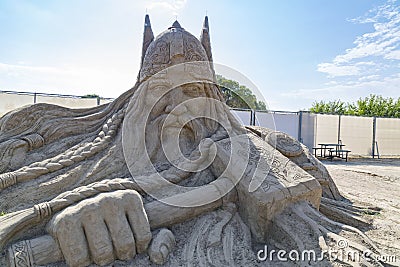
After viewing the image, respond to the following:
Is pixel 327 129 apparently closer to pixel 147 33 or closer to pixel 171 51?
pixel 147 33

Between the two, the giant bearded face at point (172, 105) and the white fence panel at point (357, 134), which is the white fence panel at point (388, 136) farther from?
the giant bearded face at point (172, 105)

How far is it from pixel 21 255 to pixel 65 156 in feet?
3.42

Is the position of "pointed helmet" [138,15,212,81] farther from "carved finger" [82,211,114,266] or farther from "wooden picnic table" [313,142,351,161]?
"wooden picnic table" [313,142,351,161]

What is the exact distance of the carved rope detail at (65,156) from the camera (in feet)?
7.42

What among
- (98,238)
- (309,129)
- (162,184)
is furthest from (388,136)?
(98,238)

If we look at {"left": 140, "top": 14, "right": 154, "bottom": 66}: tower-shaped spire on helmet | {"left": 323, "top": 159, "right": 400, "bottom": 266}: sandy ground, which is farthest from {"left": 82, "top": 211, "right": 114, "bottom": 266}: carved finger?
{"left": 140, "top": 14, "right": 154, "bottom": 66}: tower-shaped spire on helmet

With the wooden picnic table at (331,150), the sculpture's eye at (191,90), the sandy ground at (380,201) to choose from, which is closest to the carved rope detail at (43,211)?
the sculpture's eye at (191,90)

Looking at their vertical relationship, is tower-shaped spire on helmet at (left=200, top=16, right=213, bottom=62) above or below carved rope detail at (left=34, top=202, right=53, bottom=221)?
above

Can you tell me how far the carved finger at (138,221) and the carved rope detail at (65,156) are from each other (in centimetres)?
90

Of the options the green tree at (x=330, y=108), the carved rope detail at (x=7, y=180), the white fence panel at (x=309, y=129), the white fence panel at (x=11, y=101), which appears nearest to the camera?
the carved rope detail at (x=7, y=180)

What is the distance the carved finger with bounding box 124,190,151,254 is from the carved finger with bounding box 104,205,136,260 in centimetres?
4

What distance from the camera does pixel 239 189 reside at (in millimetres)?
2287

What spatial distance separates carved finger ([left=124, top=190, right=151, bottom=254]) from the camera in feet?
5.83

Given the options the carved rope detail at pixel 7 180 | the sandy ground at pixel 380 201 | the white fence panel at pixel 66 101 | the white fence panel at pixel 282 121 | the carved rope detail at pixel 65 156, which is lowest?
the sandy ground at pixel 380 201
